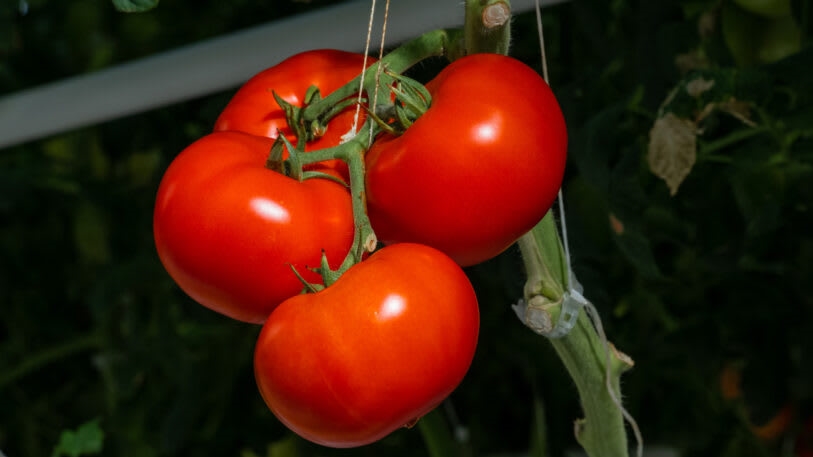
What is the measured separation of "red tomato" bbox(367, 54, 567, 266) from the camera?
39 centimetres

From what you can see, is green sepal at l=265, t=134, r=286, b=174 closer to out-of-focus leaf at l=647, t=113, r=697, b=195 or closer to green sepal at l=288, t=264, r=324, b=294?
green sepal at l=288, t=264, r=324, b=294

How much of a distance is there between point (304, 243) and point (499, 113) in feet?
0.32

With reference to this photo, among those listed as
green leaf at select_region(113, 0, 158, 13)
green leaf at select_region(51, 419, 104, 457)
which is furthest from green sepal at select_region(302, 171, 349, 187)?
green leaf at select_region(51, 419, 104, 457)

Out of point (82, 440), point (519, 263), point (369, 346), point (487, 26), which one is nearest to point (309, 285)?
point (369, 346)

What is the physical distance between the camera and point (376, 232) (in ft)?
1.38

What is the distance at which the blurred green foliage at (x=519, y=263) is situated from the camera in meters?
0.77

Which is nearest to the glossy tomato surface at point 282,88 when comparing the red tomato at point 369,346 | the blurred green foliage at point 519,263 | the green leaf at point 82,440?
the red tomato at point 369,346

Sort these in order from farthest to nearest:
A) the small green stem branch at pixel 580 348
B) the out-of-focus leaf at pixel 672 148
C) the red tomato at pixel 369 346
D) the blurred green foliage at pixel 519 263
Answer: the blurred green foliage at pixel 519 263
the out-of-focus leaf at pixel 672 148
the small green stem branch at pixel 580 348
the red tomato at pixel 369 346

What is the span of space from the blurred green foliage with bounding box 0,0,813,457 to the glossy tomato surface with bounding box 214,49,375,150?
0.84 feet

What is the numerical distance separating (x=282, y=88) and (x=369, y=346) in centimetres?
16

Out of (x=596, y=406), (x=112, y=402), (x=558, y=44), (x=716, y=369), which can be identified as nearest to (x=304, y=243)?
(x=596, y=406)

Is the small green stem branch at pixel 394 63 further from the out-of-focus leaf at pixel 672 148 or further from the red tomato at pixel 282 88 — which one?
the out-of-focus leaf at pixel 672 148

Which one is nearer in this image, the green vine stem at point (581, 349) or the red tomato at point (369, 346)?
the red tomato at point (369, 346)

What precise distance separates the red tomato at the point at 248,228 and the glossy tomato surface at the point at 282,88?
1.8 inches
